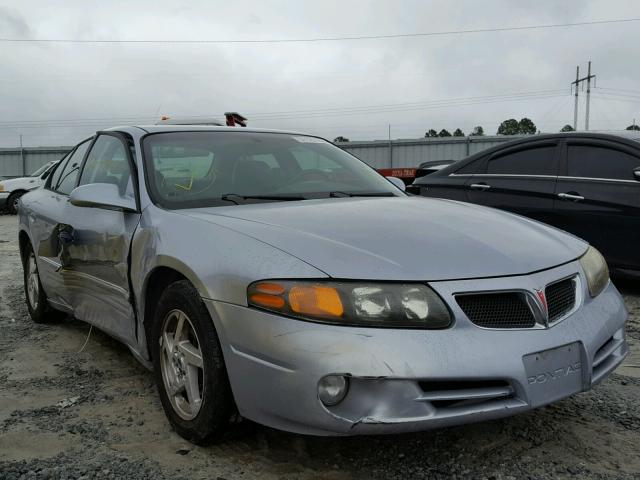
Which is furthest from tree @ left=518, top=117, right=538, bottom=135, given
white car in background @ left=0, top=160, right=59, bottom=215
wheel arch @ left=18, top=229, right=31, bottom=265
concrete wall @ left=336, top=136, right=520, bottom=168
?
wheel arch @ left=18, top=229, right=31, bottom=265

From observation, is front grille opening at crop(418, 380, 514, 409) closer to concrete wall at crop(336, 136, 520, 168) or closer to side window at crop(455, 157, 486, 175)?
side window at crop(455, 157, 486, 175)

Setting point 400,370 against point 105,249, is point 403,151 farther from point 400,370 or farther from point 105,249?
point 400,370

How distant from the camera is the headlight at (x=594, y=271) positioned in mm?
2609

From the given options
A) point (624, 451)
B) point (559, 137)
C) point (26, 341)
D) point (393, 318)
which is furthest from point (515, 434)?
point (559, 137)

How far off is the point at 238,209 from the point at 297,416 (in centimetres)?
108

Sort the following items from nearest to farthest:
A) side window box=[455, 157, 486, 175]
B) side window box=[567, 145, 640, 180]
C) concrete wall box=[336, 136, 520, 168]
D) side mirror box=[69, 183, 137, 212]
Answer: side mirror box=[69, 183, 137, 212] → side window box=[567, 145, 640, 180] → side window box=[455, 157, 486, 175] → concrete wall box=[336, 136, 520, 168]

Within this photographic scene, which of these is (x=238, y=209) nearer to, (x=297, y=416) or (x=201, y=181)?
(x=201, y=181)

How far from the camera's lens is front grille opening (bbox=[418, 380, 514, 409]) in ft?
6.88

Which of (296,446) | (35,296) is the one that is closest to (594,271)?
(296,446)

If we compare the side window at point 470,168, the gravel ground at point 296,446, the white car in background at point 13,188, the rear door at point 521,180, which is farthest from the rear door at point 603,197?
the white car in background at point 13,188

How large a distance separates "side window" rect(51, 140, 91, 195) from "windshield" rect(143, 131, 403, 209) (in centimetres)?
105

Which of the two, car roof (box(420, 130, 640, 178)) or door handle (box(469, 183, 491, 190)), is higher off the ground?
car roof (box(420, 130, 640, 178))

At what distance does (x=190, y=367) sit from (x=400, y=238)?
0.98 metres

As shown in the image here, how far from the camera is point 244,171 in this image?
3.37 meters
